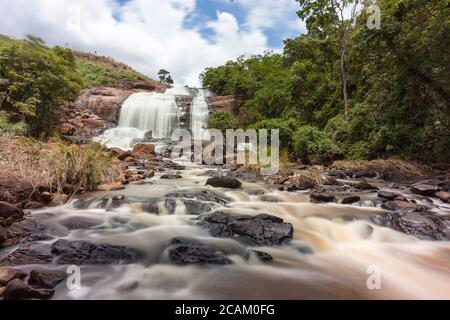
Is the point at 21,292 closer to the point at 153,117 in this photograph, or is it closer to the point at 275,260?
the point at 275,260

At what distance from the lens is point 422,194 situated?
7035mm

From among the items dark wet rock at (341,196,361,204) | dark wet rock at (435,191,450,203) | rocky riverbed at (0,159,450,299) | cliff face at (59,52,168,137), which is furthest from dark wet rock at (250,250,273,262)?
cliff face at (59,52,168,137)

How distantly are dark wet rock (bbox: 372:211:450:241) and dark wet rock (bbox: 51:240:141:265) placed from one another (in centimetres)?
379

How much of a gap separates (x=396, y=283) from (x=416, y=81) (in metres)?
9.29

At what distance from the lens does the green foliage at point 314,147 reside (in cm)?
1330

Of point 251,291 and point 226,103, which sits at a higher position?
point 226,103

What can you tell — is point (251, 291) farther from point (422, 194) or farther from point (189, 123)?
point (189, 123)

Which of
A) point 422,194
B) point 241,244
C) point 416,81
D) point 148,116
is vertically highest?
point 148,116

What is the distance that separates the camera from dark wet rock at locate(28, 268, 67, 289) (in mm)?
2670

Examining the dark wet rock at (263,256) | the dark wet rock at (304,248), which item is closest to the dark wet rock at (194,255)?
the dark wet rock at (263,256)

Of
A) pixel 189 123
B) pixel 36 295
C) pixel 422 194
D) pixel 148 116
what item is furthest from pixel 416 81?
pixel 148 116

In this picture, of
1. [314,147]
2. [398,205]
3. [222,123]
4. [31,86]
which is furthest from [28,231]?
[222,123]

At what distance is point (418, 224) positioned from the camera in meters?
4.51

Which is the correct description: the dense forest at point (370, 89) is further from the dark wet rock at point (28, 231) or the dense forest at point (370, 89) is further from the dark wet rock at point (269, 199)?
the dark wet rock at point (28, 231)
